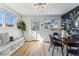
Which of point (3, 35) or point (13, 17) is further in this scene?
point (3, 35)

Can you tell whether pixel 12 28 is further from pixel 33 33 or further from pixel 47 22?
pixel 47 22

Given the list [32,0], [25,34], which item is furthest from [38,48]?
[32,0]

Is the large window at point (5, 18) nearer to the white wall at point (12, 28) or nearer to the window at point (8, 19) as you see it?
Answer: the window at point (8, 19)

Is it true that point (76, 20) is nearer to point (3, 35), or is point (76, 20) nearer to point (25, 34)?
point (25, 34)

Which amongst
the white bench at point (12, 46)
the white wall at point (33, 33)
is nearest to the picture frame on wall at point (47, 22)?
the white wall at point (33, 33)

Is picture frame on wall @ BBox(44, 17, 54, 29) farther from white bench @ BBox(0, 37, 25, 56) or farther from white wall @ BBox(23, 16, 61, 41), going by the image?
white bench @ BBox(0, 37, 25, 56)

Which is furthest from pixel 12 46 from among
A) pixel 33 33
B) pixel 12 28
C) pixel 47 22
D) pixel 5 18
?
pixel 47 22

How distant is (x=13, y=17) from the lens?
2.77 m

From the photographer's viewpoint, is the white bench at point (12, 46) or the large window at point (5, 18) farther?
the large window at point (5, 18)

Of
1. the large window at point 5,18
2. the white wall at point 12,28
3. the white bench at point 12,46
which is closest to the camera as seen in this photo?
the white bench at point 12,46

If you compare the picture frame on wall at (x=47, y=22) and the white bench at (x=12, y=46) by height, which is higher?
the picture frame on wall at (x=47, y=22)

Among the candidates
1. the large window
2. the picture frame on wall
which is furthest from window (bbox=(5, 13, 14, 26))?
the picture frame on wall

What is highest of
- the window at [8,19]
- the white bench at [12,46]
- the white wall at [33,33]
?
the window at [8,19]

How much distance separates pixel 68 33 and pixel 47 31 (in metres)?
0.79
